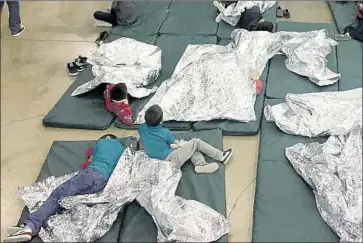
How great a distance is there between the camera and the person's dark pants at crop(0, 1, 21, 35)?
4059 millimetres

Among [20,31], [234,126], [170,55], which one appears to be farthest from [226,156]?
[20,31]

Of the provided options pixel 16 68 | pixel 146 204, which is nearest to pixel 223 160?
pixel 146 204

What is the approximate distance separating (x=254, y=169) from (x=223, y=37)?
130cm

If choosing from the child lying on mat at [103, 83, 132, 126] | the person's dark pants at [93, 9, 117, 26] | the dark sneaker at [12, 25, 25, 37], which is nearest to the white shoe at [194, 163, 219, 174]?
the child lying on mat at [103, 83, 132, 126]

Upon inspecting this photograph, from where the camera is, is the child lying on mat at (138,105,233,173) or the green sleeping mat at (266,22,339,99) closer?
the child lying on mat at (138,105,233,173)

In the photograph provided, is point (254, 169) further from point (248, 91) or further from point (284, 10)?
point (284, 10)

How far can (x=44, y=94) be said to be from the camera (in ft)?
11.6

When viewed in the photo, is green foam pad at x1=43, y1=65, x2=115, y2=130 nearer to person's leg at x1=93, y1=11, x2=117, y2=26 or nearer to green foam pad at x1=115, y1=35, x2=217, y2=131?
green foam pad at x1=115, y1=35, x2=217, y2=131

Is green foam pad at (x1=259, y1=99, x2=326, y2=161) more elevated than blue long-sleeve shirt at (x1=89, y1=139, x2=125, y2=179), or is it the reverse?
green foam pad at (x1=259, y1=99, x2=326, y2=161)

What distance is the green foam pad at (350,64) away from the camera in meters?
2.53

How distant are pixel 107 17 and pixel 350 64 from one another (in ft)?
6.27

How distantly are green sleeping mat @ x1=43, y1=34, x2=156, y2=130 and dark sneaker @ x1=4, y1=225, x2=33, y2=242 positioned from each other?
32.7 inches

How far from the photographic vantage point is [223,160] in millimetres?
2916

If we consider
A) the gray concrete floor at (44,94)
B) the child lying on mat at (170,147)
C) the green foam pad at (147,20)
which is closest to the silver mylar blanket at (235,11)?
the gray concrete floor at (44,94)
